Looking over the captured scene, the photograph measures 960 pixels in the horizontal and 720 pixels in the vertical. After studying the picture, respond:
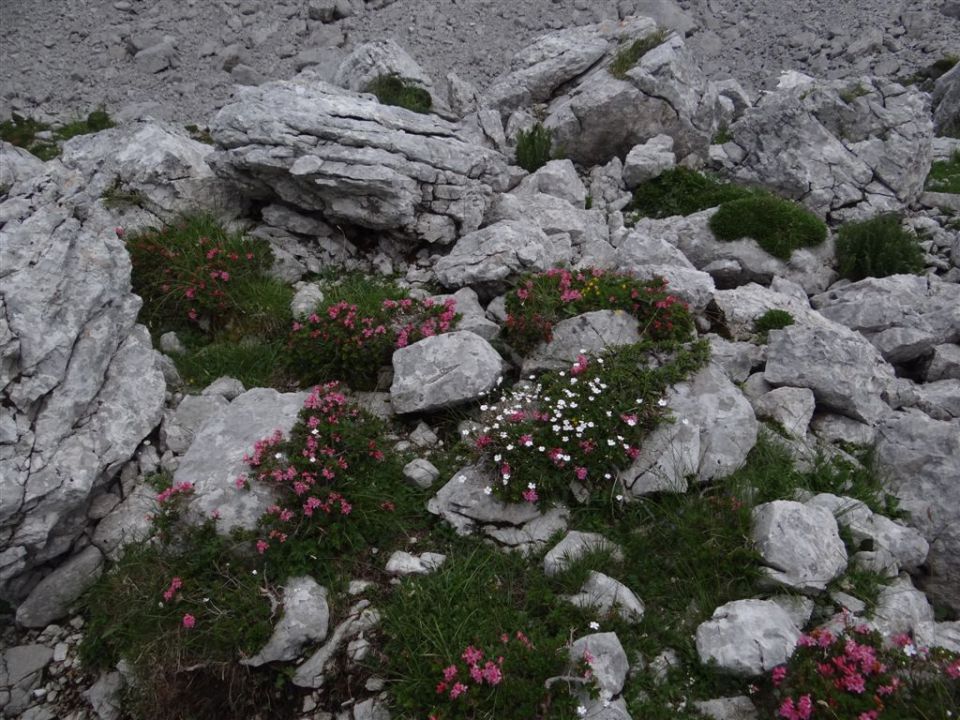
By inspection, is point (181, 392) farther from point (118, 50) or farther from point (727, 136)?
point (118, 50)

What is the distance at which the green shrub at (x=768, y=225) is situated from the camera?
11.3 m

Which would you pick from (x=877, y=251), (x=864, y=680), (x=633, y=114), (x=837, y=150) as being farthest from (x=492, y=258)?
(x=837, y=150)

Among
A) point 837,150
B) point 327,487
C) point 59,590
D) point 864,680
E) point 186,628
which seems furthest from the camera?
point 837,150

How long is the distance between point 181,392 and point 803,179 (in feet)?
40.7

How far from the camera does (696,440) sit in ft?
22.4

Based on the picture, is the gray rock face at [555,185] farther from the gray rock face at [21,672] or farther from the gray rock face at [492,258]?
the gray rock face at [21,672]

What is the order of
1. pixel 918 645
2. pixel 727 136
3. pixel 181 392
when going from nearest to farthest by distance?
pixel 918 645
pixel 181 392
pixel 727 136

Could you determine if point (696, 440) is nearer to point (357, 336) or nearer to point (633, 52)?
point (357, 336)

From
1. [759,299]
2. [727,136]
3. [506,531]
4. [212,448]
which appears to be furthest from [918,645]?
[727,136]

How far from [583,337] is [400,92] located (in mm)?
10286

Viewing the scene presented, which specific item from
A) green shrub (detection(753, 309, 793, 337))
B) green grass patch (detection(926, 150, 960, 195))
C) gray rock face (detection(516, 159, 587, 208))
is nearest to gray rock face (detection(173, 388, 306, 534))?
green shrub (detection(753, 309, 793, 337))

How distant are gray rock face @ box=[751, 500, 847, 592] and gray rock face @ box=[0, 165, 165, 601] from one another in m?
6.26

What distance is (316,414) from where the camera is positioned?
7.05 metres

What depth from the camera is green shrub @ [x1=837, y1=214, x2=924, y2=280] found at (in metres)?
11.4
